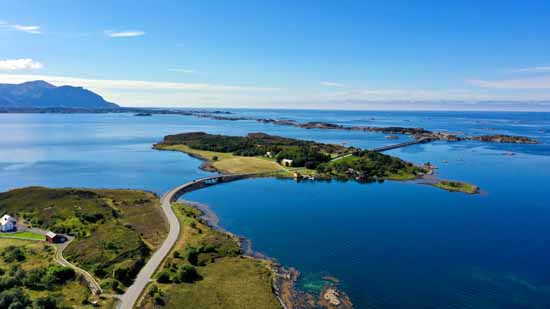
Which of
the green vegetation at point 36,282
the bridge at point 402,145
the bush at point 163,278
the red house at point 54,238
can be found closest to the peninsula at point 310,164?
the bridge at point 402,145

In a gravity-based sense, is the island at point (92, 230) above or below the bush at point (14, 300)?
below

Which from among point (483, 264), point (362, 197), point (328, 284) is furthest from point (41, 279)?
point (362, 197)

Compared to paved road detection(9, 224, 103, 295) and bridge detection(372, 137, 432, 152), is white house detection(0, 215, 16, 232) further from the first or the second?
bridge detection(372, 137, 432, 152)

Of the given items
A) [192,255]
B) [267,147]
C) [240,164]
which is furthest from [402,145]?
[192,255]

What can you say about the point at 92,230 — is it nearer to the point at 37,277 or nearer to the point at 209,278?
the point at 37,277

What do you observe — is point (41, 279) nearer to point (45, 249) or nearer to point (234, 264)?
point (45, 249)

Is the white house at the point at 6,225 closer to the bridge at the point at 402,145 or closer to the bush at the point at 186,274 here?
the bush at the point at 186,274

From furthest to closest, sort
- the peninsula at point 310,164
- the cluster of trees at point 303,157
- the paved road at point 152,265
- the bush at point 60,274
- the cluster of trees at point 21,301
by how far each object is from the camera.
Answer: the cluster of trees at point 303,157
the peninsula at point 310,164
the bush at point 60,274
the paved road at point 152,265
the cluster of trees at point 21,301
